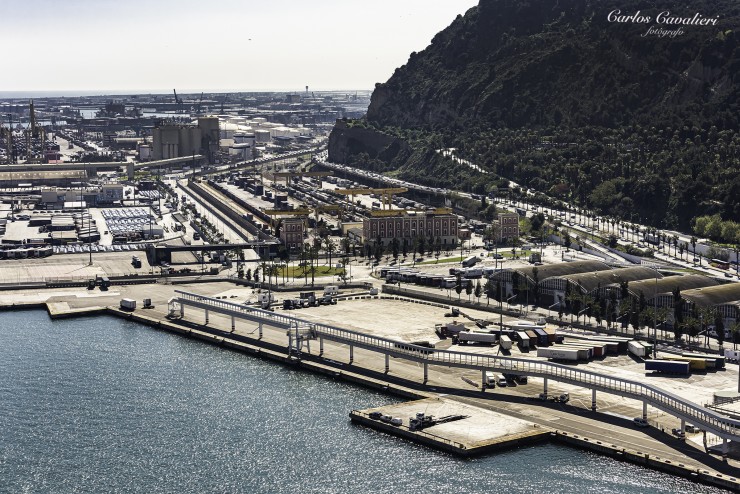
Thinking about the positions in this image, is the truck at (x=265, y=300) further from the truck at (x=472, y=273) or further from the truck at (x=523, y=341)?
the truck at (x=523, y=341)

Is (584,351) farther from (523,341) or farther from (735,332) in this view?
(735,332)

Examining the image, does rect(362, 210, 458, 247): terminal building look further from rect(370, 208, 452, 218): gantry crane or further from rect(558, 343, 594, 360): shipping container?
rect(558, 343, 594, 360): shipping container

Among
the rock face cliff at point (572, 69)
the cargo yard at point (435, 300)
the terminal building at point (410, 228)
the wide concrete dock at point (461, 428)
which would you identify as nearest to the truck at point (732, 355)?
the cargo yard at point (435, 300)

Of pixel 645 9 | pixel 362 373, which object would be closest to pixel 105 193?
pixel 645 9

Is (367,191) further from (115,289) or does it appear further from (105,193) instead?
(115,289)

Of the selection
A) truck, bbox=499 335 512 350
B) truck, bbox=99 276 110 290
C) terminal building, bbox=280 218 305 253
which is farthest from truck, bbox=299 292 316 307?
terminal building, bbox=280 218 305 253

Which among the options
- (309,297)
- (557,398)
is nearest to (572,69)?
(309,297)
